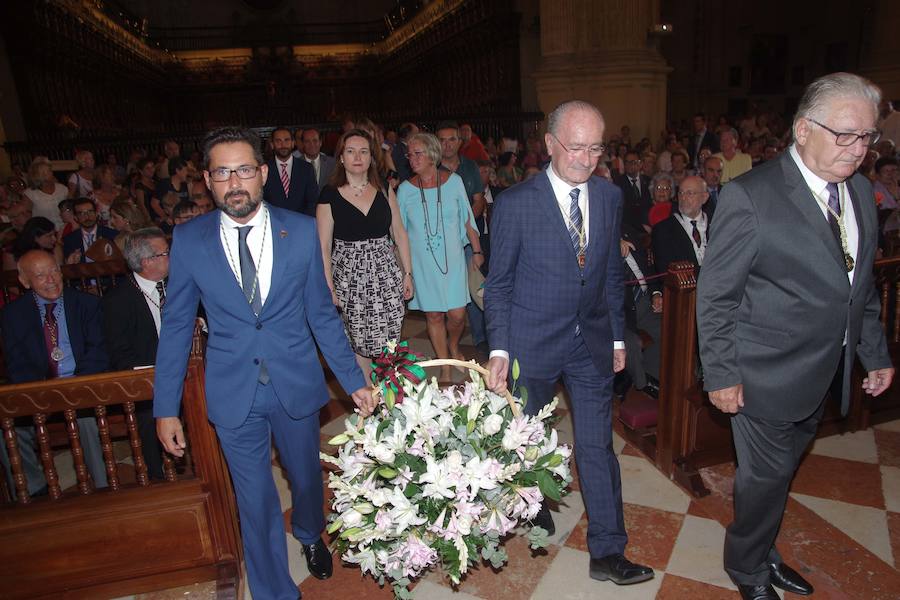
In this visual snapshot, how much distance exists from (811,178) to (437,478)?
1562 mm

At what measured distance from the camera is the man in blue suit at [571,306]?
7.84 ft

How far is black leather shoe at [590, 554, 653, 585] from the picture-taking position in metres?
2.51

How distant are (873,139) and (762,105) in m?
21.4

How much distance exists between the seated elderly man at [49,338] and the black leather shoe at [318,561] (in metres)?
1.49

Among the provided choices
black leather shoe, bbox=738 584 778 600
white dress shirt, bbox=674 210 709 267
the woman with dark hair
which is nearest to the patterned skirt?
the woman with dark hair

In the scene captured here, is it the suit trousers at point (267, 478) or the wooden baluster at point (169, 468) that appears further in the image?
the wooden baluster at point (169, 468)

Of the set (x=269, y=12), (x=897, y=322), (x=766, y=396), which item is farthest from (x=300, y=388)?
(x=269, y=12)

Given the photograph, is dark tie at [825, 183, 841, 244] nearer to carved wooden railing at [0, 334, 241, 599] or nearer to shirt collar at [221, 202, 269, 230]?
shirt collar at [221, 202, 269, 230]

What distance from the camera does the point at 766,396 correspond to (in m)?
2.13

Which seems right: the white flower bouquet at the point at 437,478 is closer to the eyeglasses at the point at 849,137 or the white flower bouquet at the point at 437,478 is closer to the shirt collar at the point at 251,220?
the shirt collar at the point at 251,220

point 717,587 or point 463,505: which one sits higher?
point 463,505

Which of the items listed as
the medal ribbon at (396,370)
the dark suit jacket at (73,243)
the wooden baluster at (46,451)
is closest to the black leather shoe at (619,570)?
the medal ribbon at (396,370)

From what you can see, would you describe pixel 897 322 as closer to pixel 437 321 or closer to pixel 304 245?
pixel 437 321

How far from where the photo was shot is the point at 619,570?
2.52 m
